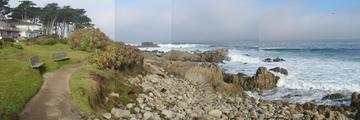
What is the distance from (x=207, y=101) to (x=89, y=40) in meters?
15.9

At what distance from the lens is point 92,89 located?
64.1 ft

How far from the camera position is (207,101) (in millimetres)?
24953

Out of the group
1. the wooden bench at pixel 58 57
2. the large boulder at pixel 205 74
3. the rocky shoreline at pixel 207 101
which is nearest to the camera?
the rocky shoreline at pixel 207 101

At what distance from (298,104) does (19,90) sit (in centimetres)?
1629

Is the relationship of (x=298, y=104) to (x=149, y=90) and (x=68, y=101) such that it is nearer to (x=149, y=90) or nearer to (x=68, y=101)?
(x=149, y=90)

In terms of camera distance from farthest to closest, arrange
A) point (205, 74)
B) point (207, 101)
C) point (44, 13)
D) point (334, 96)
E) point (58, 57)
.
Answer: point (44, 13)
point (205, 74)
point (334, 96)
point (58, 57)
point (207, 101)

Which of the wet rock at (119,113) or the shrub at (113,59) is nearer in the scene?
the wet rock at (119,113)

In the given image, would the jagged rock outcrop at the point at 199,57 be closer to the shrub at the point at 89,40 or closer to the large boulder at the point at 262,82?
the shrub at the point at 89,40

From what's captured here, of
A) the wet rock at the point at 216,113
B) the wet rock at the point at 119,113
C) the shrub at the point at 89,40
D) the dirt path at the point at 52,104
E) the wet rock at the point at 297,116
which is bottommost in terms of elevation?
the wet rock at the point at 297,116

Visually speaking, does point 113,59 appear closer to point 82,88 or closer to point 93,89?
point 93,89

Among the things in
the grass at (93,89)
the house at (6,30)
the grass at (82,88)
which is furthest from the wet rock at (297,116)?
the house at (6,30)

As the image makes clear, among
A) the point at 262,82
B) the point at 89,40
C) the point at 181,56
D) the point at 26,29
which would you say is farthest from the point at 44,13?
the point at 262,82

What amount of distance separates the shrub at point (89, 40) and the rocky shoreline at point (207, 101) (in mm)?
5760

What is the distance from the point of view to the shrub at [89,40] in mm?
36875
